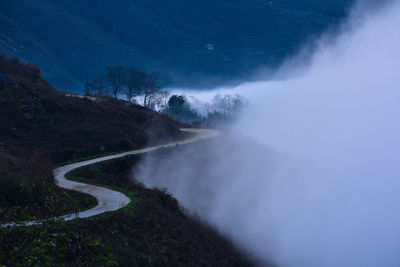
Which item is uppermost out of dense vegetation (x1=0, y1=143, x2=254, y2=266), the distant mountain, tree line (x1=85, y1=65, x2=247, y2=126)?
the distant mountain

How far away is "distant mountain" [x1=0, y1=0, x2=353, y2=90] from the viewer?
131 m

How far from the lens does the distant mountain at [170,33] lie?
430 feet

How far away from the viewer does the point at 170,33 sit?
16950 centimetres

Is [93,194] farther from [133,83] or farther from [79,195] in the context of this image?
[133,83]

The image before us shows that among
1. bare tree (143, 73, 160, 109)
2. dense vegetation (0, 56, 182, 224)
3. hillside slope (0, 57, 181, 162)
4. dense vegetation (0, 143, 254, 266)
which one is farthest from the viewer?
bare tree (143, 73, 160, 109)

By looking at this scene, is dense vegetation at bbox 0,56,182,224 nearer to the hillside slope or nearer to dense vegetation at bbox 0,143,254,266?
the hillside slope

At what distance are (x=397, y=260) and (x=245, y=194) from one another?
47.0 ft

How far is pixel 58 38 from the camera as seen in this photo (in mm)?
134250

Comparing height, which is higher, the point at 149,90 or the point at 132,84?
the point at 132,84

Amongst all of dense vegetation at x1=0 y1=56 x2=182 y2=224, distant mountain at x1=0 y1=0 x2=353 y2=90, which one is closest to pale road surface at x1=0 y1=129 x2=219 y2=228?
dense vegetation at x1=0 y1=56 x2=182 y2=224

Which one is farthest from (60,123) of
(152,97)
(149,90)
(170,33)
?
(170,33)

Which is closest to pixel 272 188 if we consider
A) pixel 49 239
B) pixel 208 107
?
pixel 49 239

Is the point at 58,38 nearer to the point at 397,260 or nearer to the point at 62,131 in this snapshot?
the point at 62,131

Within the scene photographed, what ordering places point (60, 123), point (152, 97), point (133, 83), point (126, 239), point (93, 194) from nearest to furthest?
1. point (126, 239)
2. point (93, 194)
3. point (60, 123)
4. point (133, 83)
5. point (152, 97)
